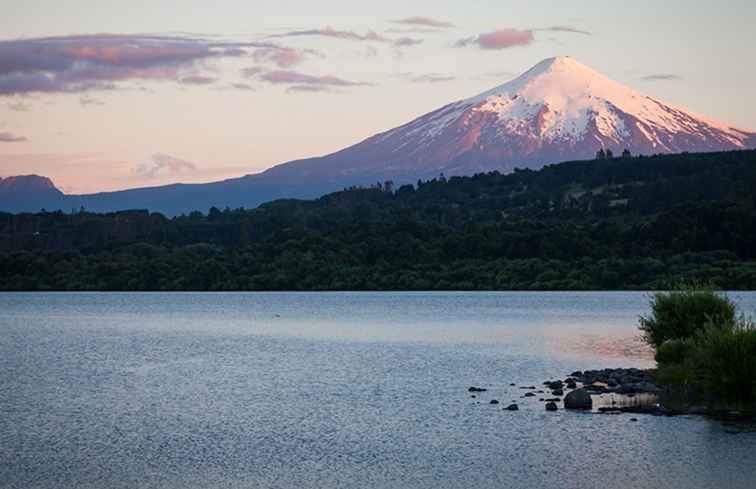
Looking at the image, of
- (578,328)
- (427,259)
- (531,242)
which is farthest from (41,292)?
(578,328)

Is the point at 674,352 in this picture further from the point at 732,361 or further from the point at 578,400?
the point at 578,400

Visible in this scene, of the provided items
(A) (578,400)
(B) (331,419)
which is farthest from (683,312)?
(B) (331,419)

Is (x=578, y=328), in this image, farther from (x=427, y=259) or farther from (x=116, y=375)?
(x=427, y=259)

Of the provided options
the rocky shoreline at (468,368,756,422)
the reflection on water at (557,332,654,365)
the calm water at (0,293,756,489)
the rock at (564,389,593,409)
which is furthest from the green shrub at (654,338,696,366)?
the reflection on water at (557,332,654,365)

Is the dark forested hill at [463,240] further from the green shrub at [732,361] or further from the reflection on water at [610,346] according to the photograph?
the green shrub at [732,361]

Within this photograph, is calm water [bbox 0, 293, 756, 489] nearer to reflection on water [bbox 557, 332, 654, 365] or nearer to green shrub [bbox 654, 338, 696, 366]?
reflection on water [bbox 557, 332, 654, 365]

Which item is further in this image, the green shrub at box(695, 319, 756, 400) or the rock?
the rock
